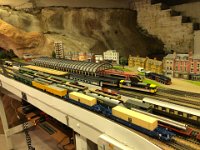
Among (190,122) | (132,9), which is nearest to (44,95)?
(190,122)

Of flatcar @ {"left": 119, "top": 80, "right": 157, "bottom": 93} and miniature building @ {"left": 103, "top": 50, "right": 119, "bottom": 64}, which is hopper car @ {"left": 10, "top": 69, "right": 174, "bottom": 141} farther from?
miniature building @ {"left": 103, "top": 50, "right": 119, "bottom": 64}

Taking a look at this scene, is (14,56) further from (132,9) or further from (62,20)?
(132,9)

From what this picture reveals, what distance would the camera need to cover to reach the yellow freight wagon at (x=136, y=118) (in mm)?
2502

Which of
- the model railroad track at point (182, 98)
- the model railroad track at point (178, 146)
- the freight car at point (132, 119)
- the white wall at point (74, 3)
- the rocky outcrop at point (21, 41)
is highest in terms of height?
the white wall at point (74, 3)

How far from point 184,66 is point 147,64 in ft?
3.56

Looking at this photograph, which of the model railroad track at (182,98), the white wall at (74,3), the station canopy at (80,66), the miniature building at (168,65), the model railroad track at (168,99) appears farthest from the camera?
the white wall at (74,3)

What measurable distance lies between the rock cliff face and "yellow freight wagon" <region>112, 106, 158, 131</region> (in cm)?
596

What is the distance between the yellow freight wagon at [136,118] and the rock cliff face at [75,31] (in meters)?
5.96

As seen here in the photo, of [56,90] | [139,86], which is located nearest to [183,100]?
[139,86]

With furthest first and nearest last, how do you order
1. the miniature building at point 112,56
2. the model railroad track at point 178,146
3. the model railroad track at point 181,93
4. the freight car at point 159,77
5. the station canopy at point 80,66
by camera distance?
the miniature building at point 112,56 → the station canopy at point 80,66 → the freight car at point 159,77 → the model railroad track at point 181,93 → the model railroad track at point 178,146

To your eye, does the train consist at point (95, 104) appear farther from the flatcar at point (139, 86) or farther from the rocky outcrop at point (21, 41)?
the rocky outcrop at point (21, 41)

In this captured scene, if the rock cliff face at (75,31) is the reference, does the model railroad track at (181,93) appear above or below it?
below

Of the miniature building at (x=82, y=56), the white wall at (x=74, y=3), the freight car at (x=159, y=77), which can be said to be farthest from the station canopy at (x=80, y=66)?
the white wall at (x=74, y=3)

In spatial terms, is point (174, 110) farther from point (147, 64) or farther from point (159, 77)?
point (147, 64)
